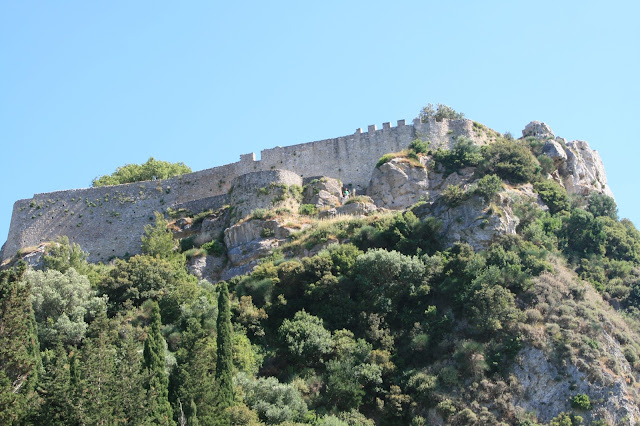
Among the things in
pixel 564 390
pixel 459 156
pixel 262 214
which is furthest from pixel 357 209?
pixel 564 390

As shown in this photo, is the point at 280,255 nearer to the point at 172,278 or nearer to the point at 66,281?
the point at 172,278

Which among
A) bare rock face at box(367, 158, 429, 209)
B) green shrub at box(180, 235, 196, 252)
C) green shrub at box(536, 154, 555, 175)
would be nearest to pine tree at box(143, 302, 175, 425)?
green shrub at box(180, 235, 196, 252)

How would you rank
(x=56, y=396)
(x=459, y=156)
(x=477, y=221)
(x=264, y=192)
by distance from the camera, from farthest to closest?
(x=459, y=156)
(x=264, y=192)
(x=477, y=221)
(x=56, y=396)

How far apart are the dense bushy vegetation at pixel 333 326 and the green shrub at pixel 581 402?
0.05 m

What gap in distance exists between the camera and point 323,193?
46.5m

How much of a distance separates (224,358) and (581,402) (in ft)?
41.4

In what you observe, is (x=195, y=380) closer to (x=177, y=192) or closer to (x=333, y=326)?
(x=333, y=326)

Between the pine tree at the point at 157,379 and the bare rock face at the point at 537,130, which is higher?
the bare rock face at the point at 537,130

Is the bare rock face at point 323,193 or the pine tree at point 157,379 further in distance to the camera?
the bare rock face at point 323,193

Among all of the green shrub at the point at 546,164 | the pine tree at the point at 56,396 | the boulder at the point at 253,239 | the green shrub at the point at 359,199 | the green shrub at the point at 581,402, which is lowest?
the green shrub at the point at 581,402

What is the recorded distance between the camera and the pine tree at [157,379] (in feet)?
93.4

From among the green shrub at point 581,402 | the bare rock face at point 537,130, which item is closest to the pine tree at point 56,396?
the green shrub at point 581,402

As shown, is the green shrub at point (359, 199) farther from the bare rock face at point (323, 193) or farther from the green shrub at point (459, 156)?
the green shrub at point (459, 156)

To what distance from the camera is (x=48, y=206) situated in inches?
2133
